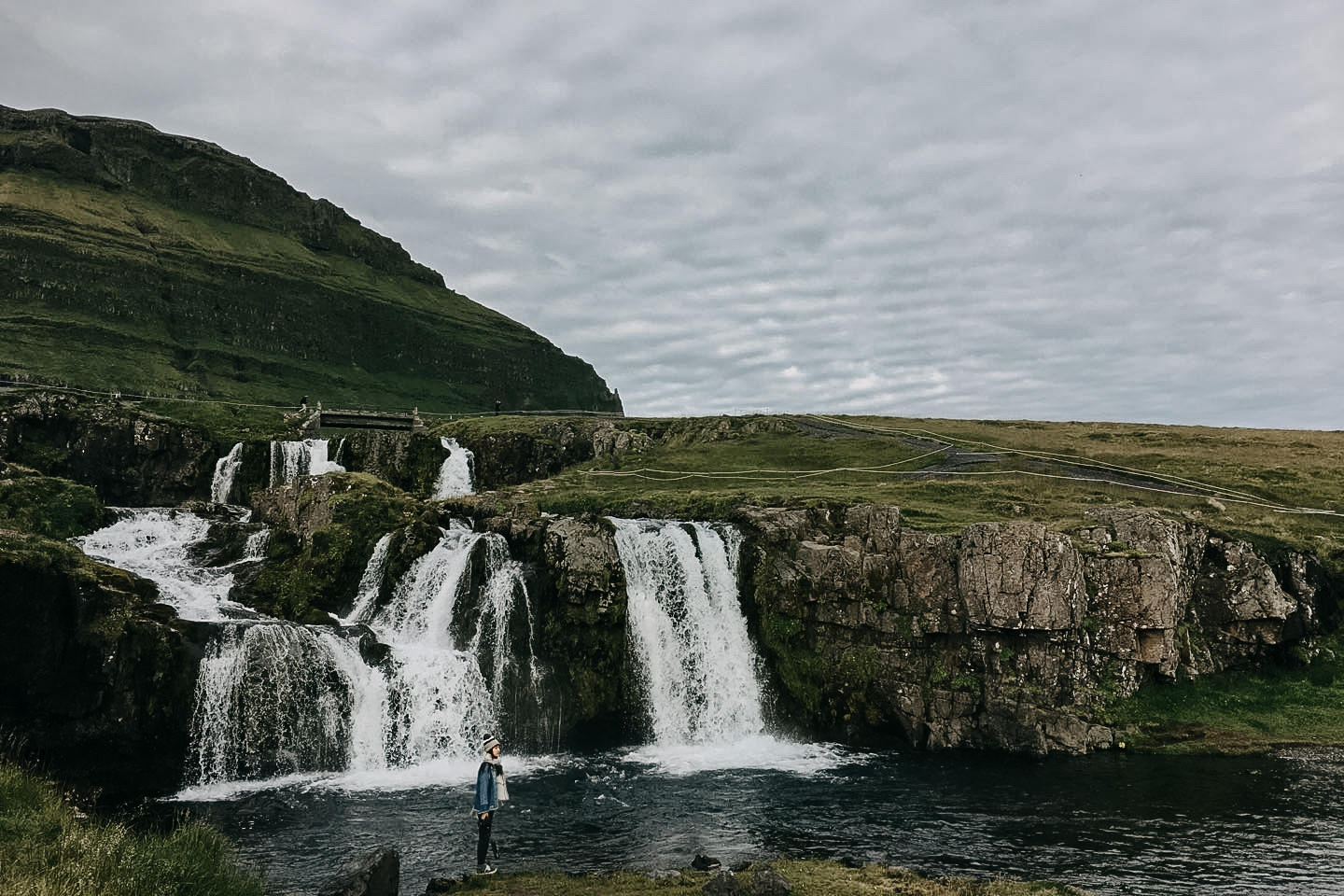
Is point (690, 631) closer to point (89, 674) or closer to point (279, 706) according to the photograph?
point (279, 706)

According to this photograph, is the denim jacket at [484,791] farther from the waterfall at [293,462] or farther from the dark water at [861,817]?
the waterfall at [293,462]

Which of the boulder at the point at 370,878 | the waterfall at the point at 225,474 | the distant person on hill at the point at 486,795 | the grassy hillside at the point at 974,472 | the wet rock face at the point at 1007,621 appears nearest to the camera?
the boulder at the point at 370,878

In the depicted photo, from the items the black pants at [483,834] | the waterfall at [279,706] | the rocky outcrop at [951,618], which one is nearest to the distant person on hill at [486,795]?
the black pants at [483,834]

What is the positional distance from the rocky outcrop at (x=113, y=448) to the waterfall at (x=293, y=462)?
595 centimetres

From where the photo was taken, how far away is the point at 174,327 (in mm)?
125250

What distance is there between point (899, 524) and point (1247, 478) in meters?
32.1

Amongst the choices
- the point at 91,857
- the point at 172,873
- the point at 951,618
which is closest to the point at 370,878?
the point at 172,873

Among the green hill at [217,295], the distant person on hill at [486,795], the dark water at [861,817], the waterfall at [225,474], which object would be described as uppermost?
the green hill at [217,295]

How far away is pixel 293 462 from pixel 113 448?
13.8 meters

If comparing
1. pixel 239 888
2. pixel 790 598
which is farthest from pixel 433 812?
pixel 790 598

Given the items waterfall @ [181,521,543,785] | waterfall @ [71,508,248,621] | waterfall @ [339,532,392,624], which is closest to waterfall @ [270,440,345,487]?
waterfall @ [71,508,248,621]

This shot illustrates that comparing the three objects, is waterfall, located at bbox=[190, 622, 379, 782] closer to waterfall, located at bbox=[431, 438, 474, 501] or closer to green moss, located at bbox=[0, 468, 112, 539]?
green moss, located at bbox=[0, 468, 112, 539]

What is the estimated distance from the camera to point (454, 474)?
65.9m

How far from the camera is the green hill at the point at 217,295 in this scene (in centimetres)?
11212
